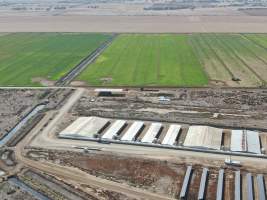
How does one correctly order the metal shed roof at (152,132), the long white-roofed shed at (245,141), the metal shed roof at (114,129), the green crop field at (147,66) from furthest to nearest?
the green crop field at (147,66), the metal shed roof at (114,129), the metal shed roof at (152,132), the long white-roofed shed at (245,141)

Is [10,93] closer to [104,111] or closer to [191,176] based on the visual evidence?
[104,111]

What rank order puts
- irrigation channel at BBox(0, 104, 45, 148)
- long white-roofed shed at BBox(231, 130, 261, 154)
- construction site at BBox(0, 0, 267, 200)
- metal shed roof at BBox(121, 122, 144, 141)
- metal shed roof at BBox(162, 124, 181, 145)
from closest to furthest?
construction site at BBox(0, 0, 267, 200), long white-roofed shed at BBox(231, 130, 261, 154), metal shed roof at BBox(162, 124, 181, 145), metal shed roof at BBox(121, 122, 144, 141), irrigation channel at BBox(0, 104, 45, 148)

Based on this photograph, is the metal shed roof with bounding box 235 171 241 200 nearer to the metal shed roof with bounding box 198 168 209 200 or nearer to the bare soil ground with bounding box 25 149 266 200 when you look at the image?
the bare soil ground with bounding box 25 149 266 200

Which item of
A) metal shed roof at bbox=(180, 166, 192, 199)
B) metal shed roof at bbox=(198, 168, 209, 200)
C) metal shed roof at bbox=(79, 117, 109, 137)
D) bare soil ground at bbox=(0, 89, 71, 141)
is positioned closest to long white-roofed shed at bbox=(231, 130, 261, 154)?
metal shed roof at bbox=(198, 168, 209, 200)

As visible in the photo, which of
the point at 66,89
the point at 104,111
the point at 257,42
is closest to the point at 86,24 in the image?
the point at 257,42

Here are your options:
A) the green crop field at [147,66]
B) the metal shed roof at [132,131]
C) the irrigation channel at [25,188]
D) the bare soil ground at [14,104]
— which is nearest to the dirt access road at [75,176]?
the irrigation channel at [25,188]

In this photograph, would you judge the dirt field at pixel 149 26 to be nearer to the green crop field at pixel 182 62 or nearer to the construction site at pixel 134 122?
the green crop field at pixel 182 62

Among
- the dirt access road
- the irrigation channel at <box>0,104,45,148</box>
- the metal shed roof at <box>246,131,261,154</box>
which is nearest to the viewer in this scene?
the dirt access road
